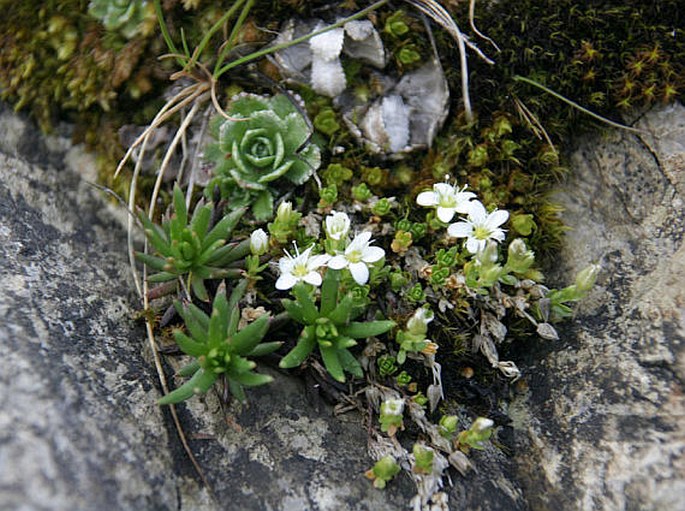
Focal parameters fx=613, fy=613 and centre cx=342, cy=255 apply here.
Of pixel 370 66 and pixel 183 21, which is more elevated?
pixel 183 21

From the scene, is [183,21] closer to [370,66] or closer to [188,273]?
[370,66]

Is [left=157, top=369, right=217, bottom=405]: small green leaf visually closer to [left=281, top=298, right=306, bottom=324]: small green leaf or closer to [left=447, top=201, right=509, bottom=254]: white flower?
[left=281, top=298, right=306, bottom=324]: small green leaf

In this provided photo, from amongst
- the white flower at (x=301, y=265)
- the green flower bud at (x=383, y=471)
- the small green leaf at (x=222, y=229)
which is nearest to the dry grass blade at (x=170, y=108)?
the small green leaf at (x=222, y=229)

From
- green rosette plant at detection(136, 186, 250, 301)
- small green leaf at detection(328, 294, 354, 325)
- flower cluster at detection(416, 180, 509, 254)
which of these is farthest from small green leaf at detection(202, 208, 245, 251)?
flower cluster at detection(416, 180, 509, 254)

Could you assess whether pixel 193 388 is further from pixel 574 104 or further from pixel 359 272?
pixel 574 104

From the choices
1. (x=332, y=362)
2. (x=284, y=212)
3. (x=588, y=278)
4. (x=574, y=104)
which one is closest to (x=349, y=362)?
(x=332, y=362)

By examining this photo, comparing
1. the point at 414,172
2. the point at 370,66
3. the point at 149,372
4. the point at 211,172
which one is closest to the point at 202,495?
the point at 149,372
